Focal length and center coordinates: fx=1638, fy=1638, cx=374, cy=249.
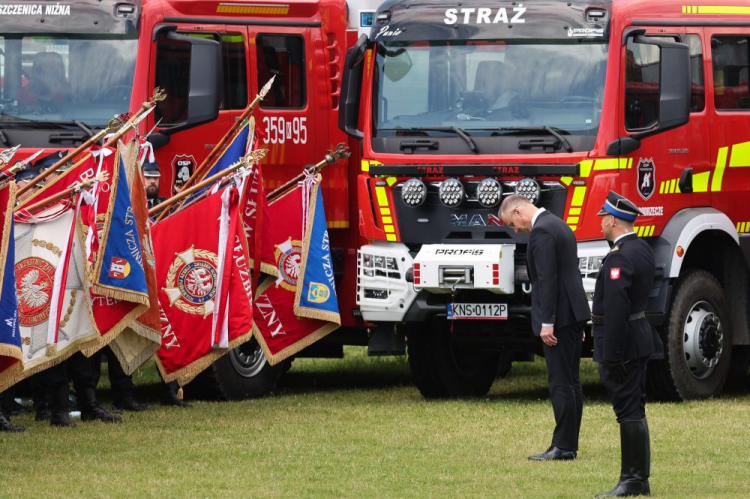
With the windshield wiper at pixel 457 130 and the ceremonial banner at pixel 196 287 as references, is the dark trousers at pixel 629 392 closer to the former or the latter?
the windshield wiper at pixel 457 130

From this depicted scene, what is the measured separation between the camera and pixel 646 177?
1299cm

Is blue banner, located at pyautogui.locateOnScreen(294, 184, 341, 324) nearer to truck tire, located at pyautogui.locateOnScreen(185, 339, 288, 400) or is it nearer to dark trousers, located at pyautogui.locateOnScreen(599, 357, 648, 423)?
truck tire, located at pyautogui.locateOnScreen(185, 339, 288, 400)

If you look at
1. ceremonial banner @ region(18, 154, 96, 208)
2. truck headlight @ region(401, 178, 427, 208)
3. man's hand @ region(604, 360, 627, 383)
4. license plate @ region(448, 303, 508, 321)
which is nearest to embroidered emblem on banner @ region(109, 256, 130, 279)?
ceremonial banner @ region(18, 154, 96, 208)

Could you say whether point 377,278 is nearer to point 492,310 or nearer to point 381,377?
point 492,310

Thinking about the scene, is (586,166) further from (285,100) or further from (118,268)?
(118,268)

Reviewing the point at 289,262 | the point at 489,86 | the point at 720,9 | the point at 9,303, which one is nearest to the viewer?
the point at 9,303

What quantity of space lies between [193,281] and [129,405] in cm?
115

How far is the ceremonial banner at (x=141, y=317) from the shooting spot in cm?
1272

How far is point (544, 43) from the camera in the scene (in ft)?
43.0

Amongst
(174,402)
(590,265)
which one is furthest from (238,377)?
(590,265)

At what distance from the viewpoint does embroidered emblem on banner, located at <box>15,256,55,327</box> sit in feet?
38.1

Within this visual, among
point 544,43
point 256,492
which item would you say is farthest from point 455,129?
point 256,492

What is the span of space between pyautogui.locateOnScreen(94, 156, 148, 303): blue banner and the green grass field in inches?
41.0

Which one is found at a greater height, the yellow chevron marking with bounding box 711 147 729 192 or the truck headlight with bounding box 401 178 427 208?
the yellow chevron marking with bounding box 711 147 729 192
